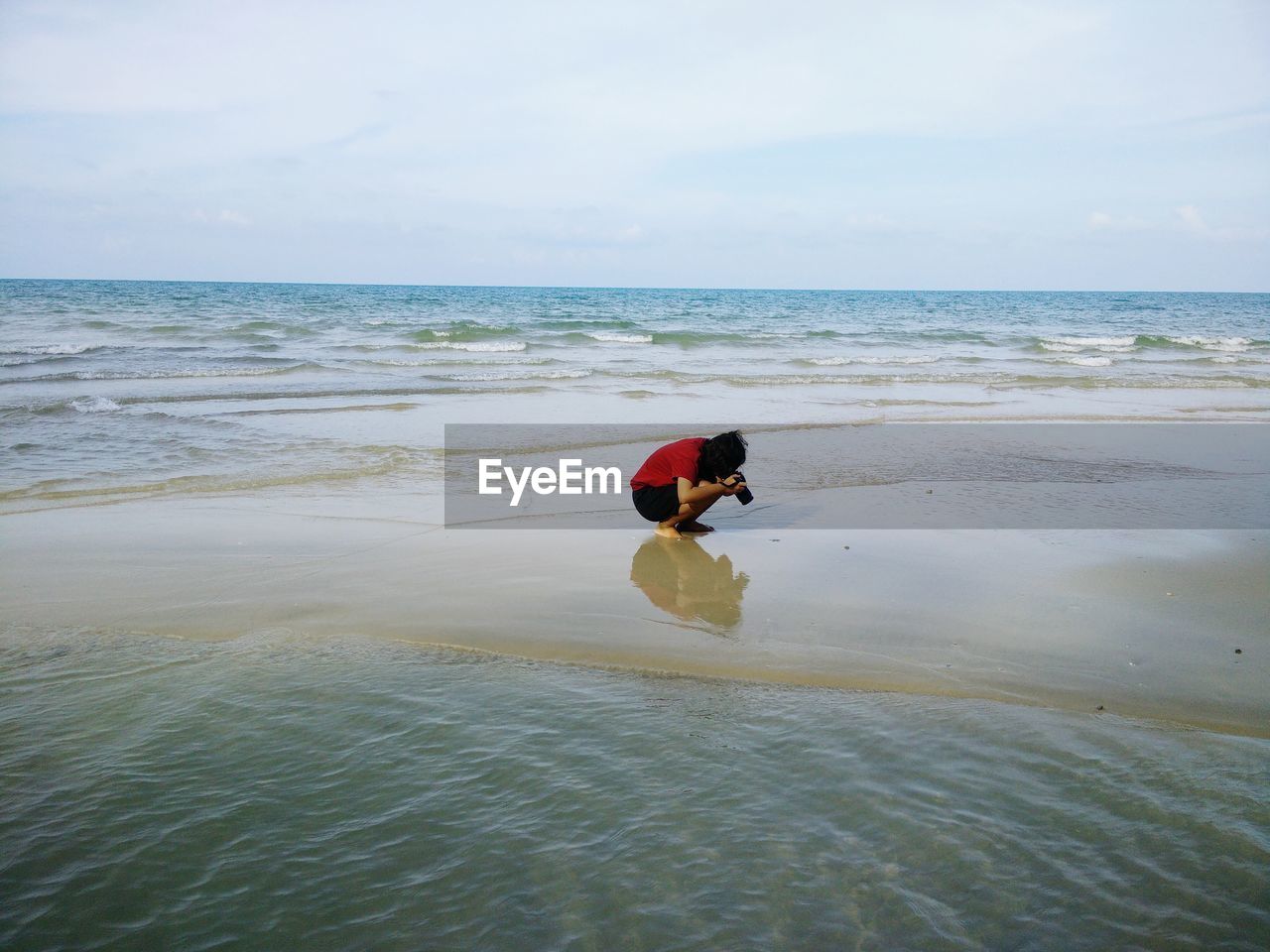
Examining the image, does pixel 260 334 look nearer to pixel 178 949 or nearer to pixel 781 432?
pixel 781 432

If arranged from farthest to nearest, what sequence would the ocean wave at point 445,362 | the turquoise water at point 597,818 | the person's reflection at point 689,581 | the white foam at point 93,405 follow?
the ocean wave at point 445,362 → the white foam at point 93,405 → the person's reflection at point 689,581 → the turquoise water at point 597,818

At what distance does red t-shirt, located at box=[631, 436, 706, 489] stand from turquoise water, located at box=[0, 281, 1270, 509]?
11.0 ft

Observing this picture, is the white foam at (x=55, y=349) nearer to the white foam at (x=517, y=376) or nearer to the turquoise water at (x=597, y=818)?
the white foam at (x=517, y=376)

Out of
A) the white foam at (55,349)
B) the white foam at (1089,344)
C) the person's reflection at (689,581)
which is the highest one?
the white foam at (1089,344)

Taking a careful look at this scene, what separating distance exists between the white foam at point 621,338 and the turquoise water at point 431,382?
246mm

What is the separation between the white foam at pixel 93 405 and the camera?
14203mm

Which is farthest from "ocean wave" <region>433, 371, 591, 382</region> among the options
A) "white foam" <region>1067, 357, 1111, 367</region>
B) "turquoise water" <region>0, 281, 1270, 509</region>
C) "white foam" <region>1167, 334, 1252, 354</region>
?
"white foam" <region>1167, 334, 1252, 354</region>

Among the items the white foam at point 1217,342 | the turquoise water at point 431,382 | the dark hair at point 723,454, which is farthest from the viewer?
the white foam at point 1217,342

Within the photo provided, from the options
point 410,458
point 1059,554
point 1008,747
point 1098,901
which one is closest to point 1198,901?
point 1098,901

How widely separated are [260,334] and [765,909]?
1270 inches

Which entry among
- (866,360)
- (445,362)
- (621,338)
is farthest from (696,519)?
(621,338)

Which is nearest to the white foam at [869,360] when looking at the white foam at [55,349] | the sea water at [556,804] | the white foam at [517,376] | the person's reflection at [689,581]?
the white foam at [517,376]

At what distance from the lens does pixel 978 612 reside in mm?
5832

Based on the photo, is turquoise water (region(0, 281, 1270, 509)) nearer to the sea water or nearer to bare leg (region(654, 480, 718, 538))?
bare leg (region(654, 480, 718, 538))
